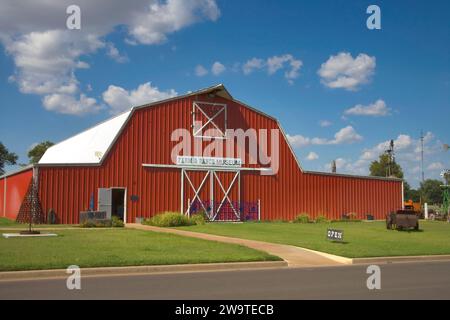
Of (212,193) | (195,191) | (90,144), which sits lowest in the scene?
(212,193)

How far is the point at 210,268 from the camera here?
14.9 m

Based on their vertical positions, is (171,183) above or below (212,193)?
above

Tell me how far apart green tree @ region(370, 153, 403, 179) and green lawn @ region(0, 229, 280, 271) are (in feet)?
235

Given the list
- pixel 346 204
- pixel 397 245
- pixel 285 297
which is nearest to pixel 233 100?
pixel 346 204

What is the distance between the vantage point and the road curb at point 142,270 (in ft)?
42.1

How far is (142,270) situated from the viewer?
1405 centimetres

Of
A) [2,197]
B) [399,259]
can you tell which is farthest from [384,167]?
[399,259]

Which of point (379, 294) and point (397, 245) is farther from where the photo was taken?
point (397, 245)

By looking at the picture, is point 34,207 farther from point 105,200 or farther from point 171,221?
point 171,221

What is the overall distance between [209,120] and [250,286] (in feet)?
91.7

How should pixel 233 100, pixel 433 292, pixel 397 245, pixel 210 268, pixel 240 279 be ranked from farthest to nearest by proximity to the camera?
1. pixel 233 100
2. pixel 397 245
3. pixel 210 268
4. pixel 240 279
5. pixel 433 292

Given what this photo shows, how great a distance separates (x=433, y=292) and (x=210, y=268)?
610 centimetres
